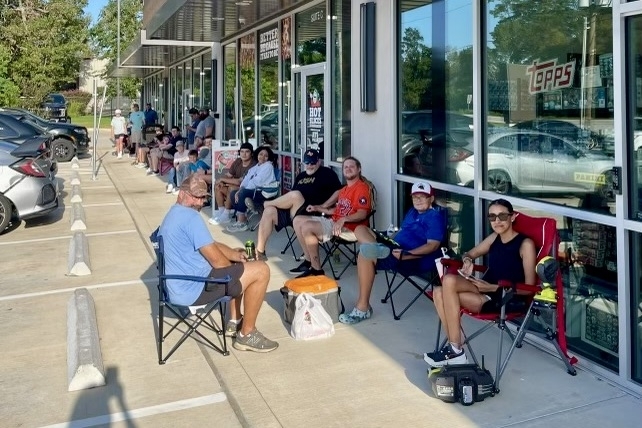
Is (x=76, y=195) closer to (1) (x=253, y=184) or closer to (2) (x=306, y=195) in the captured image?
(1) (x=253, y=184)

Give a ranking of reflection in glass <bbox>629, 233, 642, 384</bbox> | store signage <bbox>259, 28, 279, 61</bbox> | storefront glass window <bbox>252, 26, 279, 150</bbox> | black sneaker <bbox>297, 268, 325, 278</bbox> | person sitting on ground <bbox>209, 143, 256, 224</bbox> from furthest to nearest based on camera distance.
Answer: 1. storefront glass window <bbox>252, 26, 279, 150</bbox>
2. store signage <bbox>259, 28, 279, 61</bbox>
3. person sitting on ground <bbox>209, 143, 256, 224</bbox>
4. black sneaker <bbox>297, 268, 325, 278</bbox>
5. reflection in glass <bbox>629, 233, 642, 384</bbox>

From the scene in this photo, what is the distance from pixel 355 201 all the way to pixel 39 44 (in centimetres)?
3910

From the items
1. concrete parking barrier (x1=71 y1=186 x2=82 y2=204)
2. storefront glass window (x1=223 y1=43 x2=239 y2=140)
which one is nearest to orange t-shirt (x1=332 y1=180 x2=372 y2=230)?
concrete parking barrier (x1=71 y1=186 x2=82 y2=204)

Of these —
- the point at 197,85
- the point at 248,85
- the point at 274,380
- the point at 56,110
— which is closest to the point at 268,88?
the point at 248,85

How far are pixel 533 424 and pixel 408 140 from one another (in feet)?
12.6

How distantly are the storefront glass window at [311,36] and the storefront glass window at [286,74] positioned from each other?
31cm

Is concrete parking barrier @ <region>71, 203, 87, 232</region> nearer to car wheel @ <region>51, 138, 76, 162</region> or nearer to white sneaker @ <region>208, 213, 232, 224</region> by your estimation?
white sneaker @ <region>208, 213, 232, 224</region>

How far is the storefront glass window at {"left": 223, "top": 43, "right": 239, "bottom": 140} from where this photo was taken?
14578 millimetres

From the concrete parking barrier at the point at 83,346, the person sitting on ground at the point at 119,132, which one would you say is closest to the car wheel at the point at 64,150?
the person sitting on ground at the point at 119,132

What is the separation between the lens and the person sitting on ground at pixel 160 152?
16358mm

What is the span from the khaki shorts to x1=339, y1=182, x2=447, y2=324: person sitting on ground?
0.61m

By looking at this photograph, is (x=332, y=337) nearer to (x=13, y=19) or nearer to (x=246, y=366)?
(x=246, y=366)

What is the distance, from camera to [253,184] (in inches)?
372

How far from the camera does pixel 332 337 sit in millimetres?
5410
